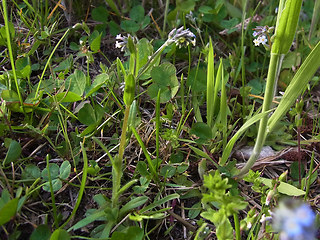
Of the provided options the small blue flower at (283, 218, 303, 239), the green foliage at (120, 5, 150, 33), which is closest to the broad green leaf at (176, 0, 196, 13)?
the green foliage at (120, 5, 150, 33)

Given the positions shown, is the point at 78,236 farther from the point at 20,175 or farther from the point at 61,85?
the point at 61,85

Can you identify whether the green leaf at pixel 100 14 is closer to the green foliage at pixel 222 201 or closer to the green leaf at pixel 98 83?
the green leaf at pixel 98 83

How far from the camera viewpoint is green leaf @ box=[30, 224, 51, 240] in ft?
3.94

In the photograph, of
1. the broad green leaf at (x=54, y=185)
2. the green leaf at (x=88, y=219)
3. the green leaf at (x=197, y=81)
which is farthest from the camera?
the green leaf at (x=197, y=81)

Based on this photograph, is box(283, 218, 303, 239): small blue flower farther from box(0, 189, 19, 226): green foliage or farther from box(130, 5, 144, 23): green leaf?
box(130, 5, 144, 23): green leaf

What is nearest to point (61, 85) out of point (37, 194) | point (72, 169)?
point (72, 169)

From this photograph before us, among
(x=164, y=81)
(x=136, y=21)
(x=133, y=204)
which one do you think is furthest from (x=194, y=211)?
(x=136, y=21)

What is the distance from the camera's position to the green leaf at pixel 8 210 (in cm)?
112

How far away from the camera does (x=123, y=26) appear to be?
6.97 ft

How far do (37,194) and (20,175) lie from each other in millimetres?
117

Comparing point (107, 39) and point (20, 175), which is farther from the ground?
point (107, 39)

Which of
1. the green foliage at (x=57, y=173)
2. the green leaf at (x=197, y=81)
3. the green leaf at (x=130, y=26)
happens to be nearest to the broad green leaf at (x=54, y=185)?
the green foliage at (x=57, y=173)

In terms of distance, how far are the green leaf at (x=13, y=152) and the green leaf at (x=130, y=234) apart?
0.53 m

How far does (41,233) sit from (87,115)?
56cm
